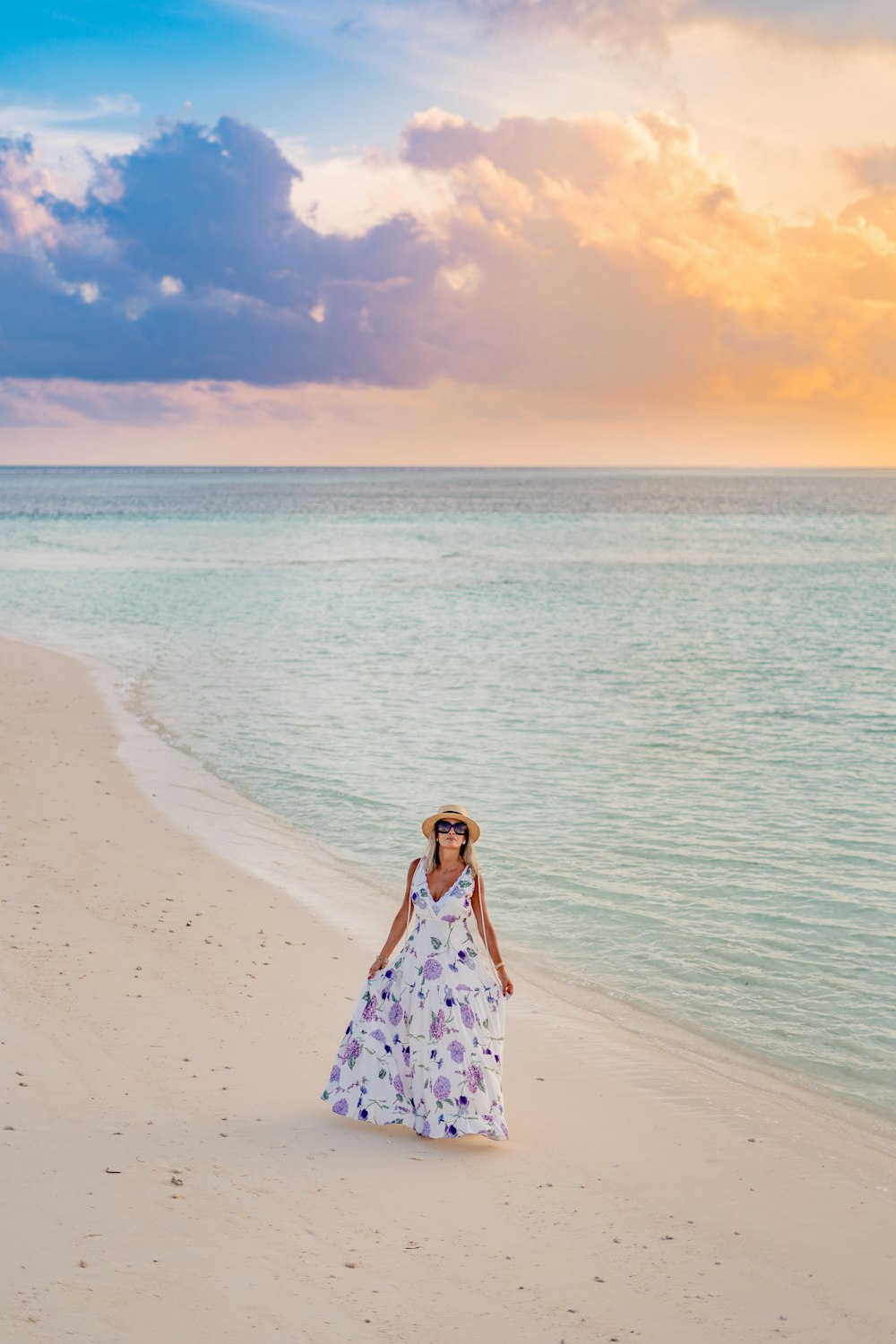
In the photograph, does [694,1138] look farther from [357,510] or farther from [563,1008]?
[357,510]

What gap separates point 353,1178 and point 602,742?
12996 mm

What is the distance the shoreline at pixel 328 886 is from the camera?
817 cm

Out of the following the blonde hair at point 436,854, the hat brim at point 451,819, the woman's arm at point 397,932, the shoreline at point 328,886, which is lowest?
the shoreline at point 328,886

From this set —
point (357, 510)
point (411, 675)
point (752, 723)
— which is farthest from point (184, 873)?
point (357, 510)

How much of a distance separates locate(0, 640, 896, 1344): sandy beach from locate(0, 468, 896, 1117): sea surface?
1.35m

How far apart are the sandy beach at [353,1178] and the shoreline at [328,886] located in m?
0.07

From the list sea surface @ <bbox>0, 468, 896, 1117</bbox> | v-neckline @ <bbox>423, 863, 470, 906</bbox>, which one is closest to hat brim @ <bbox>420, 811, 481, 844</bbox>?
v-neckline @ <bbox>423, 863, 470, 906</bbox>

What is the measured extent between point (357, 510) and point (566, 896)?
10801 cm

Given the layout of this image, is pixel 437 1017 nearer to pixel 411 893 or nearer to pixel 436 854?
pixel 411 893

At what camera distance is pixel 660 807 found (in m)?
14.8

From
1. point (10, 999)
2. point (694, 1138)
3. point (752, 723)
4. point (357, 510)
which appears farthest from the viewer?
point (357, 510)

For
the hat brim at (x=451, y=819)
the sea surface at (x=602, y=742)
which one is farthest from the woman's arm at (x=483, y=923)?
the sea surface at (x=602, y=742)

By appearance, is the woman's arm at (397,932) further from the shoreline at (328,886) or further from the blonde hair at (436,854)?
the shoreline at (328,886)

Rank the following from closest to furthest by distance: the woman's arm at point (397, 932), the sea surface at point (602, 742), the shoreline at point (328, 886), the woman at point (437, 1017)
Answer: the woman at point (437, 1017) < the woman's arm at point (397, 932) < the shoreline at point (328, 886) < the sea surface at point (602, 742)
